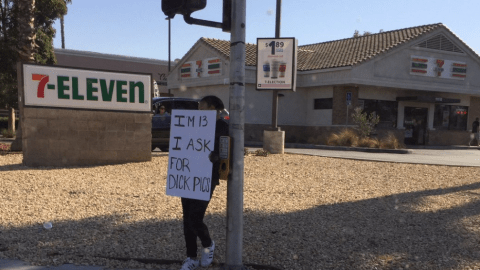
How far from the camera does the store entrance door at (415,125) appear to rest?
27.3 metres

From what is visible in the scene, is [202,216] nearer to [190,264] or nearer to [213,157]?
[190,264]

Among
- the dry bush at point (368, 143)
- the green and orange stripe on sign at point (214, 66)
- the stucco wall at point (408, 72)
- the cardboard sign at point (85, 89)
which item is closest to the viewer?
the cardboard sign at point (85, 89)

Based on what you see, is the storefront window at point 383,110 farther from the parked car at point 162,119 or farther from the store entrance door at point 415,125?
the parked car at point 162,119

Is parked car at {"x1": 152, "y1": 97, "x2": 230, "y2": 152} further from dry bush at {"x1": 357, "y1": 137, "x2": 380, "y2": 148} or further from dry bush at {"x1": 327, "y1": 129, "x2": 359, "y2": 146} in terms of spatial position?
dry bush at {"x1": 327, "y1": 129, "x2": 359, "y2": 146}

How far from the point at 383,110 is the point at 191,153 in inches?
918

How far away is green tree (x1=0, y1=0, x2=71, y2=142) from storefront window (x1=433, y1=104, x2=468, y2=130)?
2214 centimetres

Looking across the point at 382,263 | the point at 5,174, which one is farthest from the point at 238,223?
the point at 5,174

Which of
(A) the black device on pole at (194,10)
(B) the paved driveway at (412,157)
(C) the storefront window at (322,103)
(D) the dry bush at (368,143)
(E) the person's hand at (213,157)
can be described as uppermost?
(A) the black device on pole at (194,10)

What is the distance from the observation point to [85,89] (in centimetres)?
1171

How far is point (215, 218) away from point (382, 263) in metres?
2.55

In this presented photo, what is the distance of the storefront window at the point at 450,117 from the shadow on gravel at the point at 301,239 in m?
23.2

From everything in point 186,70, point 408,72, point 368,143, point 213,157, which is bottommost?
point 368,143

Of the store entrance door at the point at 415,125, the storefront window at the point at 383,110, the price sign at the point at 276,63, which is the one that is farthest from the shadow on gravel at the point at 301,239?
the store entrance door at the point at 415,125

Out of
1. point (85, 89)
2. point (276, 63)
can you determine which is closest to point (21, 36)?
point (85, 89)
